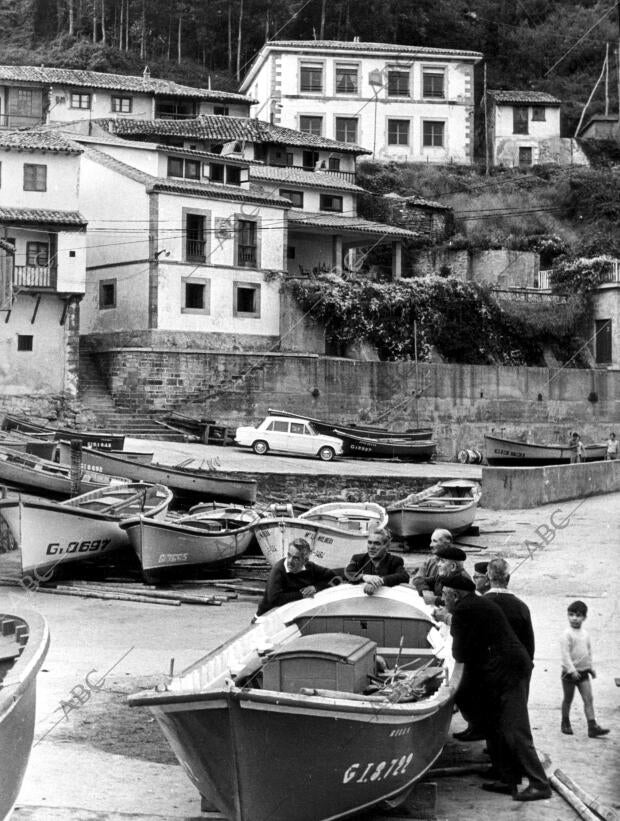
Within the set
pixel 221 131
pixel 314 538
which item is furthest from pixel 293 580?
pixel 221 131

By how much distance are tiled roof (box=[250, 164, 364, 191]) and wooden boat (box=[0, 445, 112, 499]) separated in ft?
82.2

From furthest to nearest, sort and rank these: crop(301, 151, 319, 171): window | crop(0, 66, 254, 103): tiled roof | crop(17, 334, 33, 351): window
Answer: crop(301, 151, 319, 171): window → crop(0, 66, 254, 103): tiled roof → crop(17, 334, 33, 351): window

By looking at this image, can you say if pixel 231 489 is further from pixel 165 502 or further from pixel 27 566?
pixel 27 566

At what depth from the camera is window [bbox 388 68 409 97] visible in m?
67.3

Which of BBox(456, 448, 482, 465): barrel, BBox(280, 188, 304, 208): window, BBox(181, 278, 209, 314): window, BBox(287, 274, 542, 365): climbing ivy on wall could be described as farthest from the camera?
BBox(280, 188, 304, 208): window

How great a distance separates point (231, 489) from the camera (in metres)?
30.2

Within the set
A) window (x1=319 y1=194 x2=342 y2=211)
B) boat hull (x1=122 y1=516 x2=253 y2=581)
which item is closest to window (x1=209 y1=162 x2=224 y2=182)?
window (x1=319 y1=194 x2=342 y2=211)

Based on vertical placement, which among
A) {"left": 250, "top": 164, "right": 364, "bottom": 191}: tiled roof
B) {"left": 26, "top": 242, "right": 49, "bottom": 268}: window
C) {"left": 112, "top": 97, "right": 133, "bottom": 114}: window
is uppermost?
{"left": 112, "top": 97, "right": 133, "bottom": 114}: window

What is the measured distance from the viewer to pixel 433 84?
68.2 m

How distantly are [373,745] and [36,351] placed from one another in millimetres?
34681

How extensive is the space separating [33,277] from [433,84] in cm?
3360

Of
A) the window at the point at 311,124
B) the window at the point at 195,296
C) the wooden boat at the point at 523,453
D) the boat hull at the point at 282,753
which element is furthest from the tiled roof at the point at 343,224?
the boat hull at the point at 282,753

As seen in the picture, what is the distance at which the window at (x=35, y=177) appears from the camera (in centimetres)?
4250

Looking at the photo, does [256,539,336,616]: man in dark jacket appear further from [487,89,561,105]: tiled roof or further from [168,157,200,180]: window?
[487,89,561,105]: tiled roof
